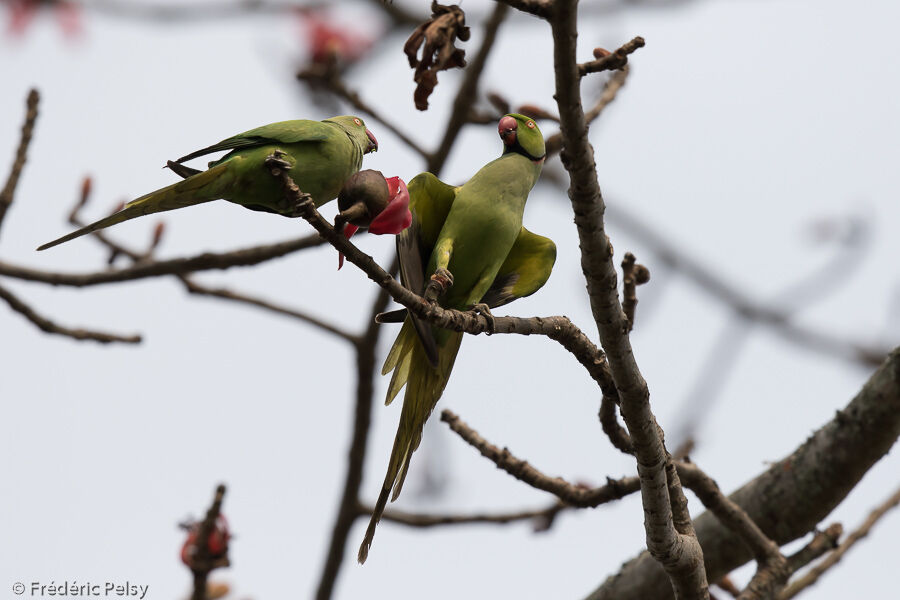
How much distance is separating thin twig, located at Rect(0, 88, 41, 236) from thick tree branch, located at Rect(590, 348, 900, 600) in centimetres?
292

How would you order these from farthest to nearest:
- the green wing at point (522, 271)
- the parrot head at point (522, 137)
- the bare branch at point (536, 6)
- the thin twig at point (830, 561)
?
the thin twig at point (830, 561), the parrot head at point (522, 137), the green wing at point (522, 271), the bare branch at point (536, 6)

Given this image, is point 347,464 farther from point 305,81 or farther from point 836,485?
point 836,485

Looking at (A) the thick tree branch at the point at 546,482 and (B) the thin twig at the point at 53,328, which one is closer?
(A) the thick tree branch at the point at 546,482

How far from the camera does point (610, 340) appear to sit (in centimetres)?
234

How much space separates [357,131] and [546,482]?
1.39 m

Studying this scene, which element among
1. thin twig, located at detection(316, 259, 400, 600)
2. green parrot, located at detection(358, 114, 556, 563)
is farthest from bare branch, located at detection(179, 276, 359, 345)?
green parrot, located at detection(358, 114, 556, 563)

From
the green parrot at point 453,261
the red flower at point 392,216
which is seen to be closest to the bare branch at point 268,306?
the green parrot at point 453,261

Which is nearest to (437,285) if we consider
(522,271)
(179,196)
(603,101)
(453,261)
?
(453,261)

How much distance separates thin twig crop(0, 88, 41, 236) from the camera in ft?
12.5

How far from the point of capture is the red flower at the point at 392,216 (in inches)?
78.9

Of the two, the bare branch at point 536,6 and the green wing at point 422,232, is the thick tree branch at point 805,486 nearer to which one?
the green wing at point 422,232

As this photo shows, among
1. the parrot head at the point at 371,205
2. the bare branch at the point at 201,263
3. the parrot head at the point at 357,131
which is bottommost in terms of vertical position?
the parrot head at the point at 371,205

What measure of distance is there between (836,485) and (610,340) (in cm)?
172

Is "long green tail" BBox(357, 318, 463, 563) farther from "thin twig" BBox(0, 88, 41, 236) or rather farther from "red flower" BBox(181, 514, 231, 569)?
"thin twig" BBox(0, 88, 41, 236)
